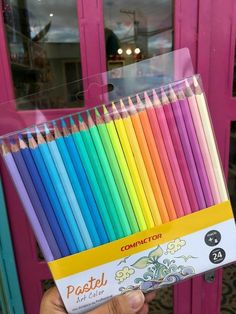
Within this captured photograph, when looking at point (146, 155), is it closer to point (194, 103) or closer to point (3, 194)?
point (194, 103)

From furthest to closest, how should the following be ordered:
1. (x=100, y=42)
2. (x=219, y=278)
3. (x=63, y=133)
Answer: (x=219, y=278) → (x=100, y=42) → (x=63, y=133)

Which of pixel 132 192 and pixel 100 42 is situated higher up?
pixel 100 42

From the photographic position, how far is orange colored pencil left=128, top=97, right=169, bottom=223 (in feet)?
1.24

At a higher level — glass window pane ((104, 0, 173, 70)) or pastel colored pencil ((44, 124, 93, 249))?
glass window pane ((104, 0, 173, 70))

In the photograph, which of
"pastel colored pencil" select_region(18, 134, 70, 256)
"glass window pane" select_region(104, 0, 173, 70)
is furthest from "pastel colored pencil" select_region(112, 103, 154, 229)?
"glass window pane" select_region(104, 0, 173, 70)

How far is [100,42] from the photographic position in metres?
0.57

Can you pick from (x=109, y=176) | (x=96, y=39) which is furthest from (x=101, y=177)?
(x=96, y=39)

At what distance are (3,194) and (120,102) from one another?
1.09 ft

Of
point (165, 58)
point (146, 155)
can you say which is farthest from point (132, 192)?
point (165, 58)

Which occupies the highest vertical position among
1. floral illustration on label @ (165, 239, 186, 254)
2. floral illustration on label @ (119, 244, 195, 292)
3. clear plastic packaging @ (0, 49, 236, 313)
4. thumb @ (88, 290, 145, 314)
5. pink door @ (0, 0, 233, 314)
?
pink door @ (0, 0, 233, 314)

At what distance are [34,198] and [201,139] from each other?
0.21m

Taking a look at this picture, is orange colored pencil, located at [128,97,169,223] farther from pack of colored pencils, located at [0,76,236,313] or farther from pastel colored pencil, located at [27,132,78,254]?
pastel colored pencil, located at [27,132,78,254]

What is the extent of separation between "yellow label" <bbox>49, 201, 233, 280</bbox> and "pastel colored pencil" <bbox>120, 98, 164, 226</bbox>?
2 centimetres

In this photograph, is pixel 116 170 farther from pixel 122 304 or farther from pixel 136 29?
pixel 136 29
